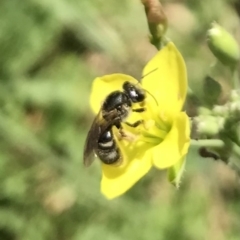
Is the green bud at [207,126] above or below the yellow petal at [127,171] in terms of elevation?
above

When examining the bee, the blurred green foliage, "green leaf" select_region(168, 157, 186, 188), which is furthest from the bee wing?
the blurred green foliage

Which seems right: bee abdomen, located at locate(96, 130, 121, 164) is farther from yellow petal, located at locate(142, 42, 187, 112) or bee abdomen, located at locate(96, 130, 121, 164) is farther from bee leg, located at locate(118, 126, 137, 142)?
yellow petal, located at locate(142, 42, 187, 112)

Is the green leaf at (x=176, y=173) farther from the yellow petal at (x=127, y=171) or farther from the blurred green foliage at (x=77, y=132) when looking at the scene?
the blurred green foliage at (x=77, y=132)

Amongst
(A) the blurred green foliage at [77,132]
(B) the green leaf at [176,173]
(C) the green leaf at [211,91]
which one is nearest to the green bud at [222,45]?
(C) the green leaf at [211,91]

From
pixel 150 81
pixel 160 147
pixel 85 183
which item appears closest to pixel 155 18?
pixel 150 81

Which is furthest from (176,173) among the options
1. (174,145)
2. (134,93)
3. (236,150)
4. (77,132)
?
(77,132)

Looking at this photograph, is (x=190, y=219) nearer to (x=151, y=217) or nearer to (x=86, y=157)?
→ (x=151, y=217)

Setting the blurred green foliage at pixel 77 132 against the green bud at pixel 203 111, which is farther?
the blurred green foliage at pixel 77 132
